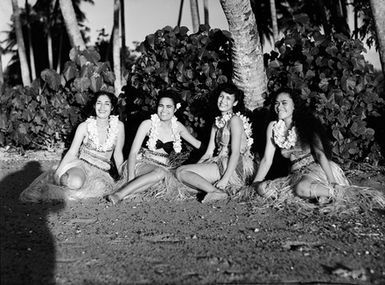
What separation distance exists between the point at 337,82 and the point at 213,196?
182 centimetres

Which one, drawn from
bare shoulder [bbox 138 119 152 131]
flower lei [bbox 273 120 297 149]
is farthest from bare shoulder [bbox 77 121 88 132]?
flower lei [bbox 273 120 297 149]

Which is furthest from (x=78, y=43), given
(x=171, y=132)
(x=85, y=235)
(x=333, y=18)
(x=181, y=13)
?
(x=333, y=18)

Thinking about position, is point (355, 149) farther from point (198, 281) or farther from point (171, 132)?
point (198, 281)

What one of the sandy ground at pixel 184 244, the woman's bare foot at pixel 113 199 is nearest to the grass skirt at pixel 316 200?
the sandy ground at pixel 184 244

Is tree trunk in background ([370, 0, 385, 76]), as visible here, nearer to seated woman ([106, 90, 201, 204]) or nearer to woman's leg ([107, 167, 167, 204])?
seated woman ([106, 90, 201, 204])

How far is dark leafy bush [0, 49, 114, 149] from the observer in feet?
22.2

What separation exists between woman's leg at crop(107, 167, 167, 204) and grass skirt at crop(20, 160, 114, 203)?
31 centimetres

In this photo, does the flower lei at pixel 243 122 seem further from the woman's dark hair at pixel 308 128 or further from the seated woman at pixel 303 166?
the woman's dark hair at pixel 308 128

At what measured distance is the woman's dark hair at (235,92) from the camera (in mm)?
5121

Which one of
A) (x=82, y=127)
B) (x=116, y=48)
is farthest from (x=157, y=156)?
(x=116, y=48)

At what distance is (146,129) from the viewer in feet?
16.9

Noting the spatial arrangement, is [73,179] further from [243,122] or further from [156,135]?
[243,122]

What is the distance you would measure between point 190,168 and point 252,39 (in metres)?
1.56

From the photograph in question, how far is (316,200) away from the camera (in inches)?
170
